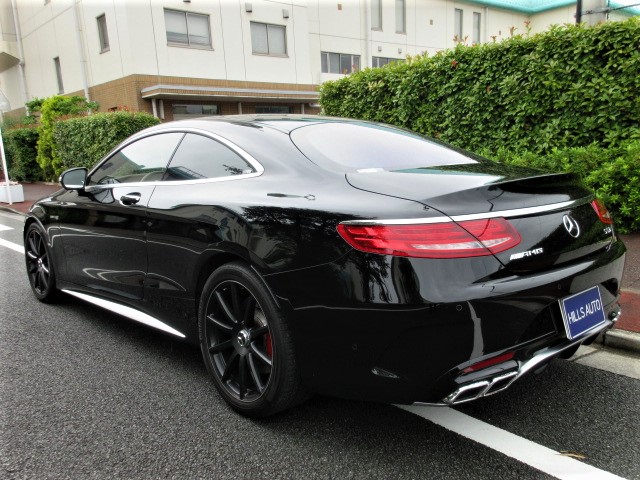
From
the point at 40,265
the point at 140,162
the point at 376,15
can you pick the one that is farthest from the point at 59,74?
the point at 140,162

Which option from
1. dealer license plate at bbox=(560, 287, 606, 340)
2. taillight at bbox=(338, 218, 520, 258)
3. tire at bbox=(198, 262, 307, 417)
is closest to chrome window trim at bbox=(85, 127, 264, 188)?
tire at bbox=(198, 262, 307, 417)

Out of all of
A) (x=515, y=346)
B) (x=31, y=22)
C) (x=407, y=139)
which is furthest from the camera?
(x=31, y=22)

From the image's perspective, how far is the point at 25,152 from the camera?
18797 mm

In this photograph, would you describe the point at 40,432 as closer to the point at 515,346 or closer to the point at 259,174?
the point at 259,174

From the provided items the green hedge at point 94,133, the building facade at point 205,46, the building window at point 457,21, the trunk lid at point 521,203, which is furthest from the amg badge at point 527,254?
the building window at point 457,21

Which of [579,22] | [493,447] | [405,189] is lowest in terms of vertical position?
[493,447]

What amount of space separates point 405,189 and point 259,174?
816mm

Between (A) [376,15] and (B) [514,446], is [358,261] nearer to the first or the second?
(B) [514,446]

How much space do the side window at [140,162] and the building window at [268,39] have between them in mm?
19364

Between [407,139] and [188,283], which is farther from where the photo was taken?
[407,139]

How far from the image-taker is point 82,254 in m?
3.91

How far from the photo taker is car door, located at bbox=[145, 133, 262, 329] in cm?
266

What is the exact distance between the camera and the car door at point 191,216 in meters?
2.66

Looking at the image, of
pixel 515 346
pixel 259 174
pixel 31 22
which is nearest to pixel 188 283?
pixel 259 174
